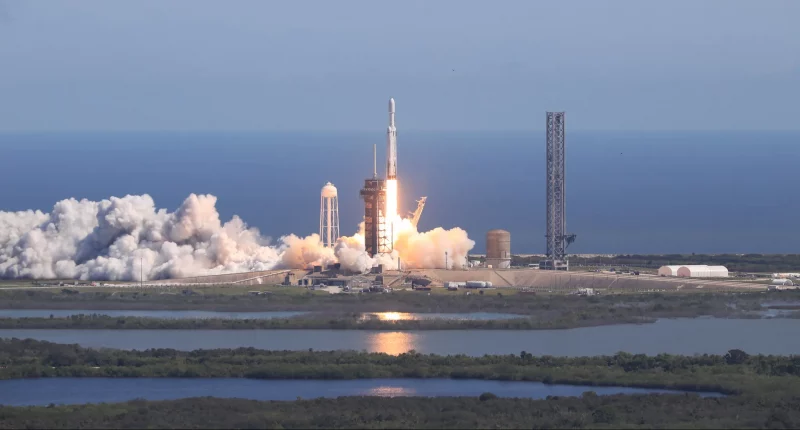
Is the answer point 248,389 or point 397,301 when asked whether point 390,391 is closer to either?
point 248,389

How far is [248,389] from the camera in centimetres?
5884

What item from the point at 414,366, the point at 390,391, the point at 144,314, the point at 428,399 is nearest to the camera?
the point at 428,399

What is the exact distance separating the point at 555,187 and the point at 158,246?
72.7ft

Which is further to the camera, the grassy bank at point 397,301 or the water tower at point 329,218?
the water tower at point 329,218

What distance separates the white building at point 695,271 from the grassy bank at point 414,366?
83.8ft

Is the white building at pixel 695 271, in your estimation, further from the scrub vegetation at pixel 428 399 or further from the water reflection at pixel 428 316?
the scrub vegetation at pixel 428 399

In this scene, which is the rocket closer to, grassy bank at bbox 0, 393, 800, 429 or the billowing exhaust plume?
the billowing exhaust plume

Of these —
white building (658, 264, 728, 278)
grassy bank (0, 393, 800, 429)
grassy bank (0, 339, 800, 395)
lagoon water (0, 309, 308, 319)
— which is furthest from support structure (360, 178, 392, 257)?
grassy bank (0, 393, 800, 429)

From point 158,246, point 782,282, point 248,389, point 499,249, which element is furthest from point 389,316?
point 782,282

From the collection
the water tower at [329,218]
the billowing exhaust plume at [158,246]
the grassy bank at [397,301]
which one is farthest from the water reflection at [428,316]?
the water tower at [329,218]

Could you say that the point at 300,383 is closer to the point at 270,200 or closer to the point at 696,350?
the point at 696,350

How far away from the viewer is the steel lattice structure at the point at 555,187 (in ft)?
306

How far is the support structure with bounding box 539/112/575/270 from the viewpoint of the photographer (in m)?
93.3

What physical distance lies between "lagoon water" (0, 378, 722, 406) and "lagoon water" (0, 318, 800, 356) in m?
7.49
